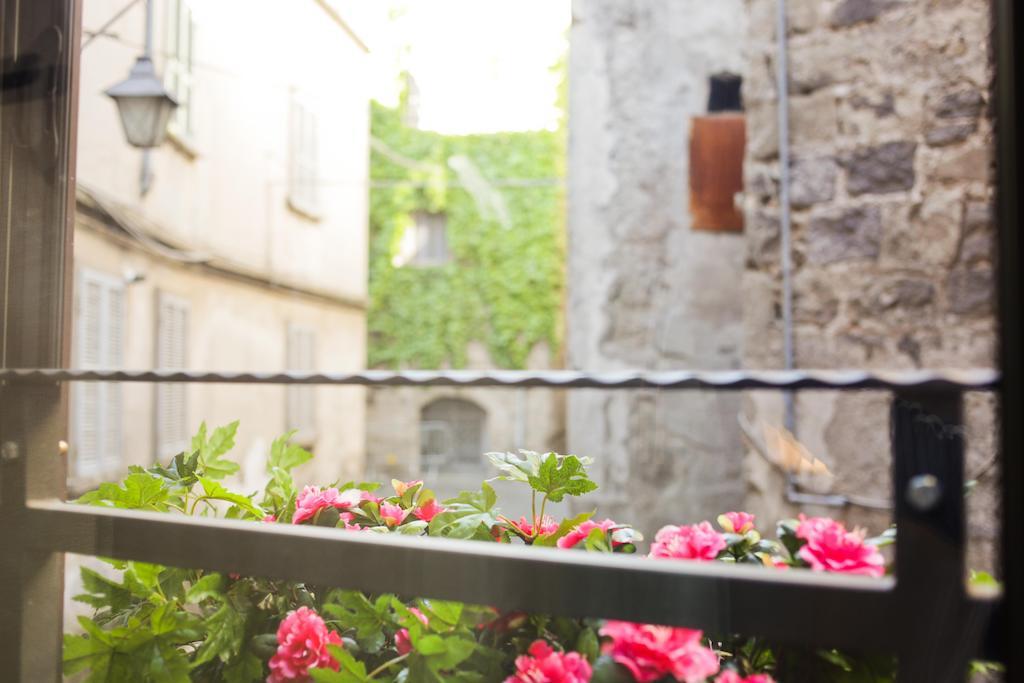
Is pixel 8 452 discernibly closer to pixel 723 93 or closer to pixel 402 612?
pixel 402 612

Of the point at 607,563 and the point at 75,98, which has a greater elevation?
the point at 75,98

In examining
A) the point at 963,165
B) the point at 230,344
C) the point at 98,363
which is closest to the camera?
the point at 963,165

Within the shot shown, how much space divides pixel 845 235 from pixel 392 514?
1725mm

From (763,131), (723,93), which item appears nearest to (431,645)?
(763,131)

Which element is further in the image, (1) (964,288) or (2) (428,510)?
(1) (964,288)

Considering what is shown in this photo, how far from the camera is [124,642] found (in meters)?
0.90

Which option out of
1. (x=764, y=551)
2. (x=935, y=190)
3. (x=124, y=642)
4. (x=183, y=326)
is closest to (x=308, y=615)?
(x=124, y=642)

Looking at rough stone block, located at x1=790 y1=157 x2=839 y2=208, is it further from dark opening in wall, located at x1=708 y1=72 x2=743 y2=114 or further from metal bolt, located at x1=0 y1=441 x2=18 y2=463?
metal bolt, located at x1=0 y1=441 x2=18 y2=463

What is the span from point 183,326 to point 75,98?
5.63 metres

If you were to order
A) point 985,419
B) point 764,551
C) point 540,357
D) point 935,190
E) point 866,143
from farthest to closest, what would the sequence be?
point 540,357 < point 866,143 < point 935,190 < point 985,419 < point 764,551

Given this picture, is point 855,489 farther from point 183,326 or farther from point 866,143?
point 183,326

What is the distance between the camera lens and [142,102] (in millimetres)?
4031

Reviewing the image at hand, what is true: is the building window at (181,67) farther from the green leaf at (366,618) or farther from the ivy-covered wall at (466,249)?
the ivy-covered wall at (466,249)

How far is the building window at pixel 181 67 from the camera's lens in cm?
566
